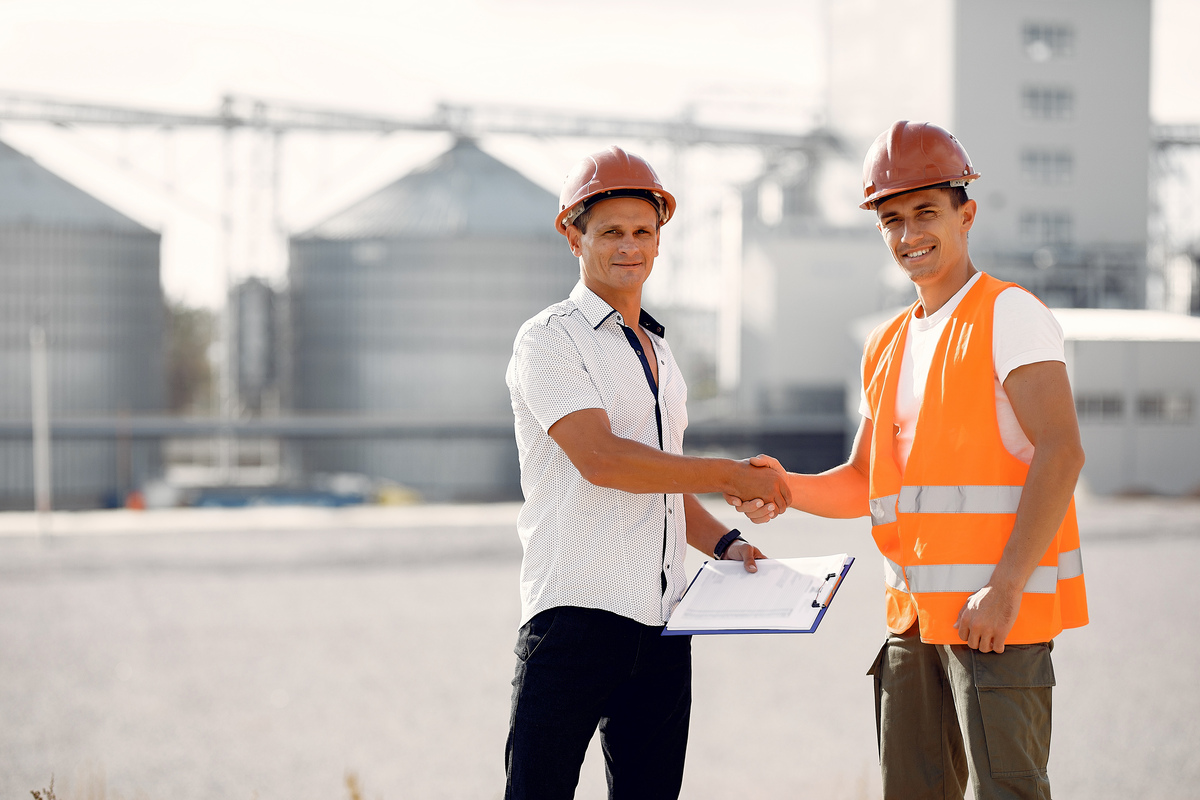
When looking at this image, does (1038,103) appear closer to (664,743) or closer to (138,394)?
(138,394)

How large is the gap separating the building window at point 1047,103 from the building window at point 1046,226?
11.2 ft

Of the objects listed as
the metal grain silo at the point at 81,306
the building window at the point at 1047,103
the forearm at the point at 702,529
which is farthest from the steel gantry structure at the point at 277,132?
the forearm at the point at 702,529

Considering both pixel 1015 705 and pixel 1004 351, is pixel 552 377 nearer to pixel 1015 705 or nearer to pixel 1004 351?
pixel 1004 351

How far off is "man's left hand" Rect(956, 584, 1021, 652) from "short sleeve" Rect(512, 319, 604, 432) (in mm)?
1019

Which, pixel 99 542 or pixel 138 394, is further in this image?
pixel 138 394

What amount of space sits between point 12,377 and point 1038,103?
3485cm

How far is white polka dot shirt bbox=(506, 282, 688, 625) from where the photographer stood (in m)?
2.50

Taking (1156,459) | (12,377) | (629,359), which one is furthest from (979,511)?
(12,377)

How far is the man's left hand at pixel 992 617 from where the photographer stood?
7.75 ft

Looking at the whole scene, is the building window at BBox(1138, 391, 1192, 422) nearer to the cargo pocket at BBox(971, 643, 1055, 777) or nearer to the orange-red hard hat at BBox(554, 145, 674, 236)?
the cargo pocket at BBox(971, 643, 1055, 777)

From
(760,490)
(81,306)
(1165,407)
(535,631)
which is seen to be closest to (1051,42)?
(1165,407)

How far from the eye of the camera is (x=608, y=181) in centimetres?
259

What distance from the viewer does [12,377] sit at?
29172mm

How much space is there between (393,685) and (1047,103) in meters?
35.8
